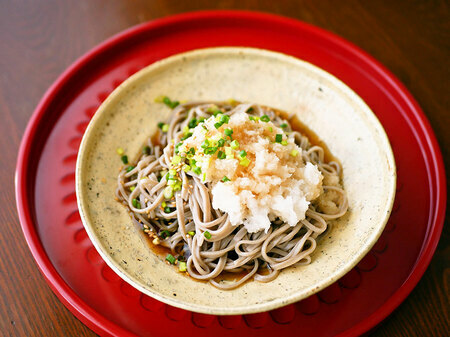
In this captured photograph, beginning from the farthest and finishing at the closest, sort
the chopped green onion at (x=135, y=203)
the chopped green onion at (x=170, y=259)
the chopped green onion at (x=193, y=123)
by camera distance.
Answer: the chopped green onion at (x=193, y=123)
the chopped green onion at (x=135, y=203)
the chopped green onion at (x=170, y=259)

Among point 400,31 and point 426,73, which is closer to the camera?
point 426,73

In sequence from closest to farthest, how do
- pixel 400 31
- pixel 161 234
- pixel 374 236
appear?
pixel 374 236, pixel 161 234, pixel 400 31

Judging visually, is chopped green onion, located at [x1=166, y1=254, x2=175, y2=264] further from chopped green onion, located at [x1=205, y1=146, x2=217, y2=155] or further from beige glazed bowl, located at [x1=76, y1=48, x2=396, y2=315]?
chopped green onion, located at [x1=205, y1=146, x2=217, y2=155]

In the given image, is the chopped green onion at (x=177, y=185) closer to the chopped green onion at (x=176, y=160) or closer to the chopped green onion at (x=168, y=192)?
the chopped green onion at (x=168, y=192)

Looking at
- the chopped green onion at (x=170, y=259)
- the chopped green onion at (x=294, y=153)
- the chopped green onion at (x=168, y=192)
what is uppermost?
the chopped green onion at (x=168, y=192)

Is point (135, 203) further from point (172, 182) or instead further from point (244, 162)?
point (244, 162)

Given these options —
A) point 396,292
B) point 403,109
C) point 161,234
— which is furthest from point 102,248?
point 403,109

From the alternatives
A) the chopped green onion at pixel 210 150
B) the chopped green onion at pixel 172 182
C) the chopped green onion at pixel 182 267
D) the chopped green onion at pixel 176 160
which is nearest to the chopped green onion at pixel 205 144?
the chopped green onion at pixel 210 150

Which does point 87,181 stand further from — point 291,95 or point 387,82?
point 387,82
